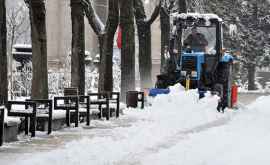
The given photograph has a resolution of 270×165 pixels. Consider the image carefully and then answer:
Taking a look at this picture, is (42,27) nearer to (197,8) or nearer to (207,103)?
(207,103)

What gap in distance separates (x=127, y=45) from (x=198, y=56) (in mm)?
2730

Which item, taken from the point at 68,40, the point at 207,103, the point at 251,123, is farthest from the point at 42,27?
the point at 68,40

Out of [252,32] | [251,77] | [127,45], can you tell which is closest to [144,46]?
[127,45]

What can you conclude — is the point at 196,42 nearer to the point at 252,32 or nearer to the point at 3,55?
the point at 3,55

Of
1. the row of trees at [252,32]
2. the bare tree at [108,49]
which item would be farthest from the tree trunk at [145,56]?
the row of trees at [252,32]

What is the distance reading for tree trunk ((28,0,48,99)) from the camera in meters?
16.4

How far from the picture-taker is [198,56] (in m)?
24.0

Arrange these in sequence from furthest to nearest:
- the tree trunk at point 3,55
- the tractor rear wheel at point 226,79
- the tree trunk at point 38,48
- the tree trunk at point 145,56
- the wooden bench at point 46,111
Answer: the tree trunk at point 145,56 < the tractor rear wheel at point 226,79 < the tree trunk at point 3,55 < the tree trunk at point 38,48 < the wooden bench at point 46,111

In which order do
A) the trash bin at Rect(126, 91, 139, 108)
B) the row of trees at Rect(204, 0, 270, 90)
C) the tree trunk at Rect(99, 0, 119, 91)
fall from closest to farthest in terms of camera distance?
the trash bin at Rect(126, 91, 139, 108), the tree trunk at Rect(99, 0, 119, 91), the row of trees at Rect(204, 0, 270, 90)

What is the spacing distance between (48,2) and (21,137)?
1662 inches

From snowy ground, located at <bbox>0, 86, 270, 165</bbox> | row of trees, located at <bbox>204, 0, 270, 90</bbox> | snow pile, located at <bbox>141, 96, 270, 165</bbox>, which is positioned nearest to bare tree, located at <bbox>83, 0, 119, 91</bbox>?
snowy ground, located at <bbox>0, 86, 270, 165</bbox>

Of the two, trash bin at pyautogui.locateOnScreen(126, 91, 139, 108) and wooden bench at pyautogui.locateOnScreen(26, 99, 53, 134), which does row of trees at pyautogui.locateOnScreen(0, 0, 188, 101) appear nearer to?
trash bin at pyautogui.locateOnScreen(126, 91, 139, 108)

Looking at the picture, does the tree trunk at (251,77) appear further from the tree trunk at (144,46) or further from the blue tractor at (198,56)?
the blue tractor at (198,56)

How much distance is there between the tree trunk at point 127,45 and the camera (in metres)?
24.0
